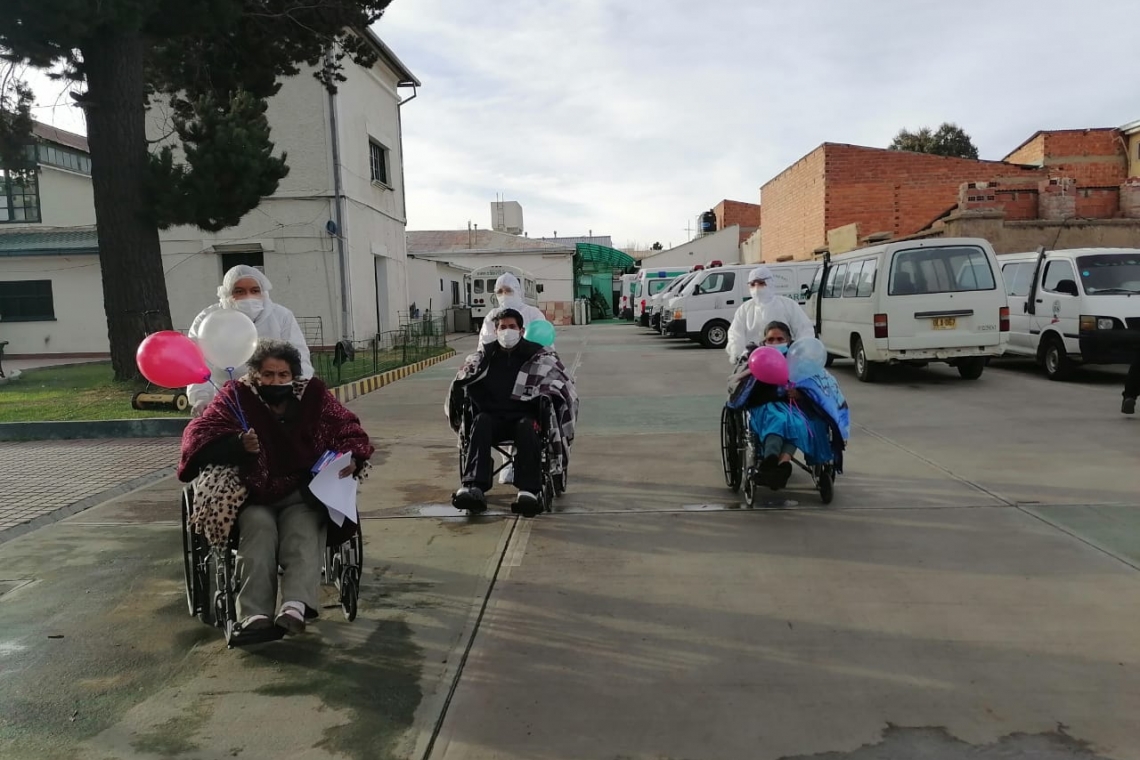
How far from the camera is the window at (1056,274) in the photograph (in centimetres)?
1212

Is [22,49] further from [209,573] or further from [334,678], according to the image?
[334,678]

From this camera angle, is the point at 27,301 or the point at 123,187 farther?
the point at 27,301

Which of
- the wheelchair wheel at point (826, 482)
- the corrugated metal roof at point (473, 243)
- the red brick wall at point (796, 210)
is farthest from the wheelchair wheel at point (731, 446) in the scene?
the corrugated metal roof at point (473, 243)

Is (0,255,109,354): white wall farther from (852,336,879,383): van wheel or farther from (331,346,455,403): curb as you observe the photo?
(852,336,879,383): van wheel

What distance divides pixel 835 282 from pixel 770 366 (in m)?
9.31

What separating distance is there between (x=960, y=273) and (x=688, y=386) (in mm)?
4270

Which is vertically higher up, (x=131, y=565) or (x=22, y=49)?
(x=22, y=49)

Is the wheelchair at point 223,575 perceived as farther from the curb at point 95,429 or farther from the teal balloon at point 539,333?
the curb at point 95,429

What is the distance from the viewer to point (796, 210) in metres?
29.1

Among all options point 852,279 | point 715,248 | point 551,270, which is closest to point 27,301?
point 852,279

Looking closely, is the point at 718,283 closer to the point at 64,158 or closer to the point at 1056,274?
the point at 1056,274

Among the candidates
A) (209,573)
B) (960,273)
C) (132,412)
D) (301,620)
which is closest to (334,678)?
(301,620)

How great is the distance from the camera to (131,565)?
498cm

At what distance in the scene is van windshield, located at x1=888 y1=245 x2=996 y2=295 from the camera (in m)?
11.8
